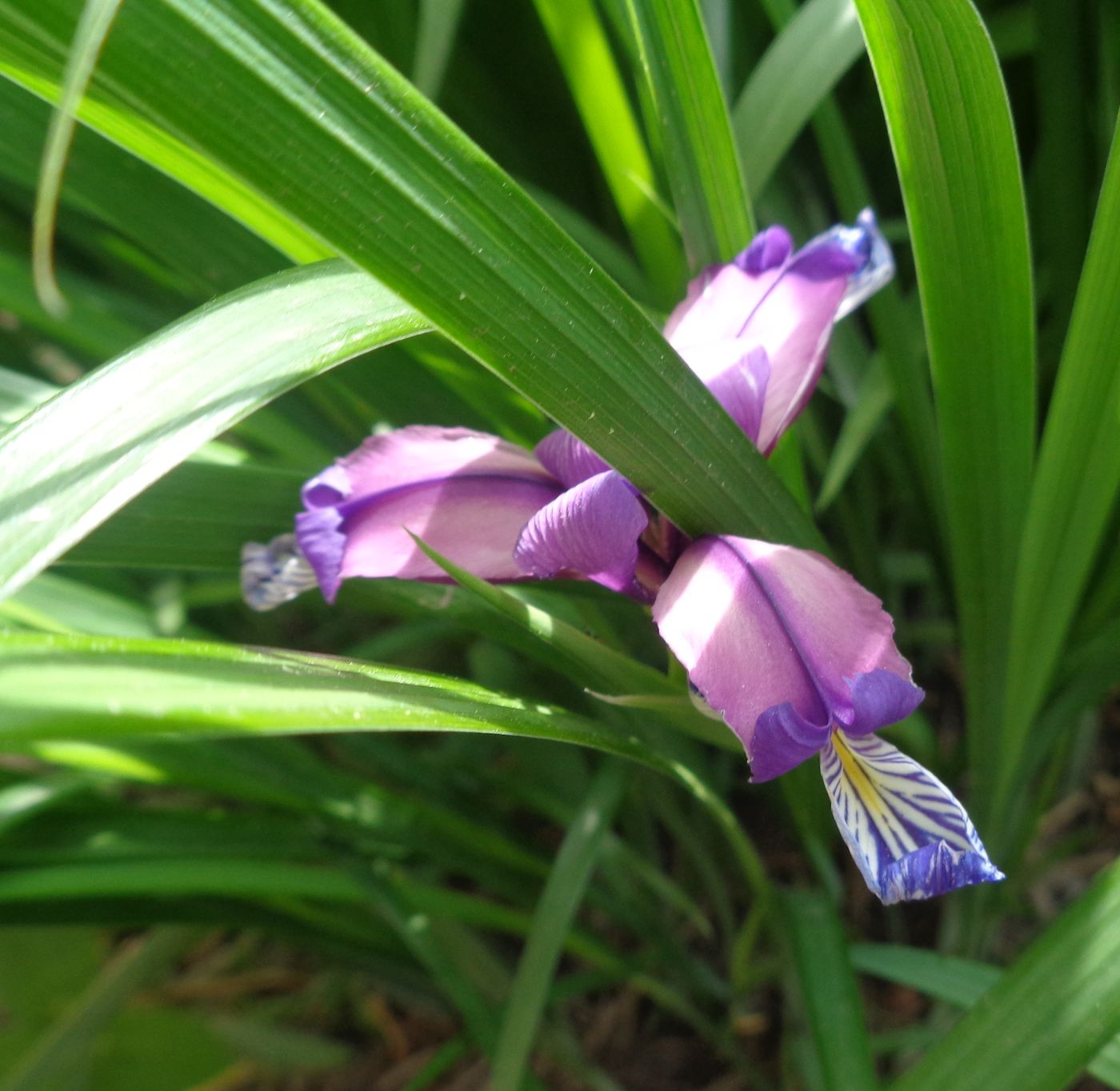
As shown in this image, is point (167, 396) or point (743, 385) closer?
point (167, 396)

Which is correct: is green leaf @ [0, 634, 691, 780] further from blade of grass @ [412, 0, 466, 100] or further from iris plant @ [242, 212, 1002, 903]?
blade of grass @ [412, 0, 466, 100]

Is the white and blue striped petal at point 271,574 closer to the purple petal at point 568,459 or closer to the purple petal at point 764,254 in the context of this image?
the purple petal at point 568,459

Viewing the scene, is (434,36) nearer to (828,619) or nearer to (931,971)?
(828,619)

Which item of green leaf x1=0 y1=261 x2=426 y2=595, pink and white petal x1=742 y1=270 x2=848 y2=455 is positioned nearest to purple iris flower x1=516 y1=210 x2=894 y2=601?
pink and white petal x1=742 y1=270 x2=848 y2=455

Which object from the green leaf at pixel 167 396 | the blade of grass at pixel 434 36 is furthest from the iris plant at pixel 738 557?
the blade of grass at pixel 434 36

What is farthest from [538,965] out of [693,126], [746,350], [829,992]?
[693,126]

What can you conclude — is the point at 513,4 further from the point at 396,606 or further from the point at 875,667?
the point at 875,667

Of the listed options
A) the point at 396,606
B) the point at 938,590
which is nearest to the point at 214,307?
the point at 396,606
